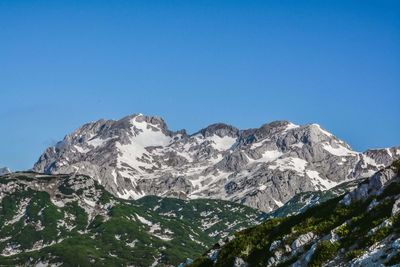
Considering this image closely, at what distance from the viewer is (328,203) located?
174 feet

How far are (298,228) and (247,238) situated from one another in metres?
5.65

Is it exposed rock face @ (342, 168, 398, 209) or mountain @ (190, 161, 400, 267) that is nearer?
mountain @ (190, 161, 400, 267)

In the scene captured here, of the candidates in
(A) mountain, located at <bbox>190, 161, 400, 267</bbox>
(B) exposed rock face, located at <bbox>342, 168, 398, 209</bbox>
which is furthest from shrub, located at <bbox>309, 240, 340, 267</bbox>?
(B) exposed rock face, located at <bbox>342, 168, 398, 209</bbox>

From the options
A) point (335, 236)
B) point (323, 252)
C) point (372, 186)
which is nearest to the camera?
point (323, 252)

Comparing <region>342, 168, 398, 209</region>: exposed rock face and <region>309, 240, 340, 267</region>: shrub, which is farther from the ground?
<region>342, 168, 398, 209</region>: exposed rock face

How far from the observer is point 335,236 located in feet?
132

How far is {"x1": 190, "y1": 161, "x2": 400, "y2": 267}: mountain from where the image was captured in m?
35.2

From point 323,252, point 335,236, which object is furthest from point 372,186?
point 323,252

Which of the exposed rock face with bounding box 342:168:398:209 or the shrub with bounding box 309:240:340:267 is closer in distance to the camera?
the shrub with bounding box 309:240:340:267

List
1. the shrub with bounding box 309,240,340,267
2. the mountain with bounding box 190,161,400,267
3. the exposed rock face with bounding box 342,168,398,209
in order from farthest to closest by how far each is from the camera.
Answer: the exposed rock face with bounding box 342,168,398,209, the shrub with bounding box 309,240,340,267, the mountain with bounding box 190,161,400,267

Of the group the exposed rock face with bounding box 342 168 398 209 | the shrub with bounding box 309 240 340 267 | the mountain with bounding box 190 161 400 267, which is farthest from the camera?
the exposed rock face with bounding box 342 168 398 209

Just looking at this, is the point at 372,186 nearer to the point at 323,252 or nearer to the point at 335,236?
the point at 335,236

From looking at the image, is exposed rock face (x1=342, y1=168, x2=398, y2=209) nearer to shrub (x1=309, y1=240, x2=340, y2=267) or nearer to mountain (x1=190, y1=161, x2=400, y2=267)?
mountain (x1=190, y1=161, x2=400, y2=267)

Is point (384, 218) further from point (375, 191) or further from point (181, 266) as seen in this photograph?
point (181, 266)
